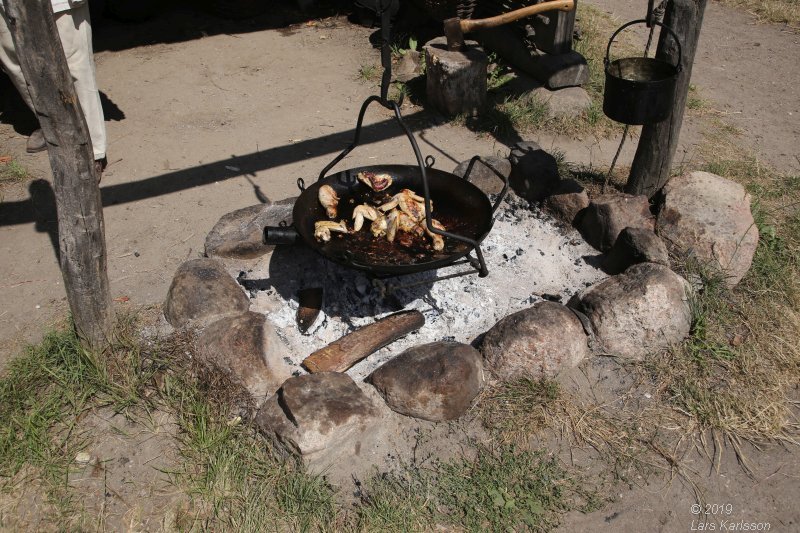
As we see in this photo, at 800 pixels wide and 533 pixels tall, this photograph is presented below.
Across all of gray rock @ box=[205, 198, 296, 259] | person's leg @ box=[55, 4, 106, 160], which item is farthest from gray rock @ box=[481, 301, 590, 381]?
person's leg @ box=[55, 4, 106, 160]

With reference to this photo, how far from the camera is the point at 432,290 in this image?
13.1 ft

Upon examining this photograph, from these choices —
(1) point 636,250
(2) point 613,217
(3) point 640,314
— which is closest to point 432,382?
(3) point 640,314

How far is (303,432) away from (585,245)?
2.32m

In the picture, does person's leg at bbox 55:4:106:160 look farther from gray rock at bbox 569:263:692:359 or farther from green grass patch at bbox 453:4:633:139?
gray rock at bbox 569:263:692:359

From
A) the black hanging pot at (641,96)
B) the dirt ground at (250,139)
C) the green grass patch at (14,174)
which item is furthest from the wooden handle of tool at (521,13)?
the green grass patch at (14,174)

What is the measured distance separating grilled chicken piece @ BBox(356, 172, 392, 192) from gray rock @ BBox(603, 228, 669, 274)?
145cm

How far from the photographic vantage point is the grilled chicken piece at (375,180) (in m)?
3.92

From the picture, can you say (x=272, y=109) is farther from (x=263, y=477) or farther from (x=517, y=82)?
(x=263, y=477)

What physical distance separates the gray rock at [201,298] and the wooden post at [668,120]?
2.84 meters

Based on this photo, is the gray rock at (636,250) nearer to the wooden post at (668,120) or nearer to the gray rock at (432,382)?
the wooden post at (668,120)

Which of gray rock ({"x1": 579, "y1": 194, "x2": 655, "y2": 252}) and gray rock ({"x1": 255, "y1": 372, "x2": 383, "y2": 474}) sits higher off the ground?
gray rock ({"x1": 579, "y1": 194, "x2": 655, "y2": 252})

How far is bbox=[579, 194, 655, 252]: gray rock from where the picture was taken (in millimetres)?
4199

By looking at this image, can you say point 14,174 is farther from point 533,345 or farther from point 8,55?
point 533,345

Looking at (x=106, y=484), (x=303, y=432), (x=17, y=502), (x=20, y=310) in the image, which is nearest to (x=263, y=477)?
(x=303, y=432)
